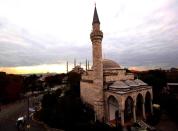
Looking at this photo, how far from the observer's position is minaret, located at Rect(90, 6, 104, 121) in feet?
79.4

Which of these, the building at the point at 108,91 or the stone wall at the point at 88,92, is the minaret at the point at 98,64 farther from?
the stone wall at the point at 88,92

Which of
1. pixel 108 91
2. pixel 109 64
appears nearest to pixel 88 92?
pixel 108 91

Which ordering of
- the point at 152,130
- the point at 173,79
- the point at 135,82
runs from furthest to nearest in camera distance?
the point at 173,79
the point at 135,82
the point at 152,130

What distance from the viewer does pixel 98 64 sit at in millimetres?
24719

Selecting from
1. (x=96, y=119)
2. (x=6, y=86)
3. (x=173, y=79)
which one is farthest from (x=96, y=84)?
(x=173, y=79)

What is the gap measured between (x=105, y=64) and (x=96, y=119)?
8.58 metres

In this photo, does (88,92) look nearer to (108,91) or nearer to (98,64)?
(108,91)

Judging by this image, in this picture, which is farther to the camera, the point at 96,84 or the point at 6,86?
the point at 6,86

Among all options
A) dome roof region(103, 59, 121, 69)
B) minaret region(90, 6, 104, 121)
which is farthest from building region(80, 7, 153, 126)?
dome roof region(103, 59, 121, 69)

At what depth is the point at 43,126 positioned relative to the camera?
964 inches

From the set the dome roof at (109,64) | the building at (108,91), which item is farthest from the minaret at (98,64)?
the dome roof at (109,64)

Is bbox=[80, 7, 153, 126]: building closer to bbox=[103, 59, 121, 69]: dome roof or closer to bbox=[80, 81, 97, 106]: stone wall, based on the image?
bbox=[80, 81, 97, 106]: stone wall

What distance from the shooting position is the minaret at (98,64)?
79.4ft

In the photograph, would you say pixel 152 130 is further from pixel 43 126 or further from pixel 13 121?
pixel 13 121
